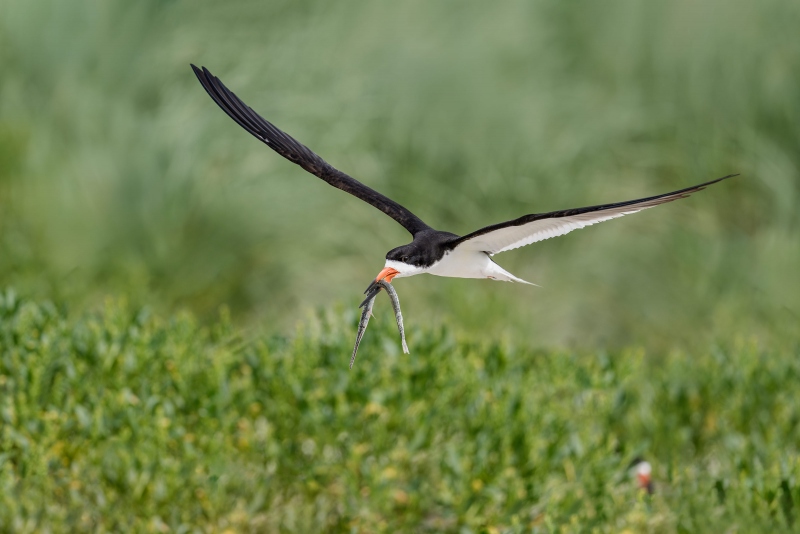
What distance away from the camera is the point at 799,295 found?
817cm

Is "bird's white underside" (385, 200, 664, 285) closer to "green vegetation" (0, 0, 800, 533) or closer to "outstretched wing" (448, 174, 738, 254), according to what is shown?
"outstretched wing" (448, 174, 738, 254)

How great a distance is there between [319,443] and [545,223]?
2.90 m

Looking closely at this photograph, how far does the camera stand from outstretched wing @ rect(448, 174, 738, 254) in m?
2.62

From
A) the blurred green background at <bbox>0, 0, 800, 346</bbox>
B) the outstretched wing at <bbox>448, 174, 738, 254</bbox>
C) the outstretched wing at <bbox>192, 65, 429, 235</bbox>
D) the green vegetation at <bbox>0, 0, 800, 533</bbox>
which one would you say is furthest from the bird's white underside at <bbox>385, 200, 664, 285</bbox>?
the blurred green background at <bbox>0, 0, 800, 346</bbox>

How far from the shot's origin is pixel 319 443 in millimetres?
5430

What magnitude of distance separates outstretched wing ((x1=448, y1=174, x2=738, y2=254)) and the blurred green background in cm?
450

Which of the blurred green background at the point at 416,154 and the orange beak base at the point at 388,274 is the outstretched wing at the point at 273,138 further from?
the blurred green background at the point at 416,154

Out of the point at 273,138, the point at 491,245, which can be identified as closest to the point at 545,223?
the point at 491,245

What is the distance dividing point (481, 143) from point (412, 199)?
75 centimetres

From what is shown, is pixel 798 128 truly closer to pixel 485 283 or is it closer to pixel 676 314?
pixel 676 314

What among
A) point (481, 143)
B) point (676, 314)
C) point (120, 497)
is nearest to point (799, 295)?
point (676, 314)

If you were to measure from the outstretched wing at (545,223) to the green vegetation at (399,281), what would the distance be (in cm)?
209

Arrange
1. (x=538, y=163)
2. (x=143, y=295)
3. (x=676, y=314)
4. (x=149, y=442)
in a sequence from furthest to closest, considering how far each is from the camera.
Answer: (x=538, y=163) < (x=676, y=314) < (x=143, y=295) < (x=149, y=442)

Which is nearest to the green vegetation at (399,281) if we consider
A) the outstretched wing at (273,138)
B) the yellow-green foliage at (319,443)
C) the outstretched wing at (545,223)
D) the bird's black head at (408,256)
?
the yellow-green foliage at (319,443)
